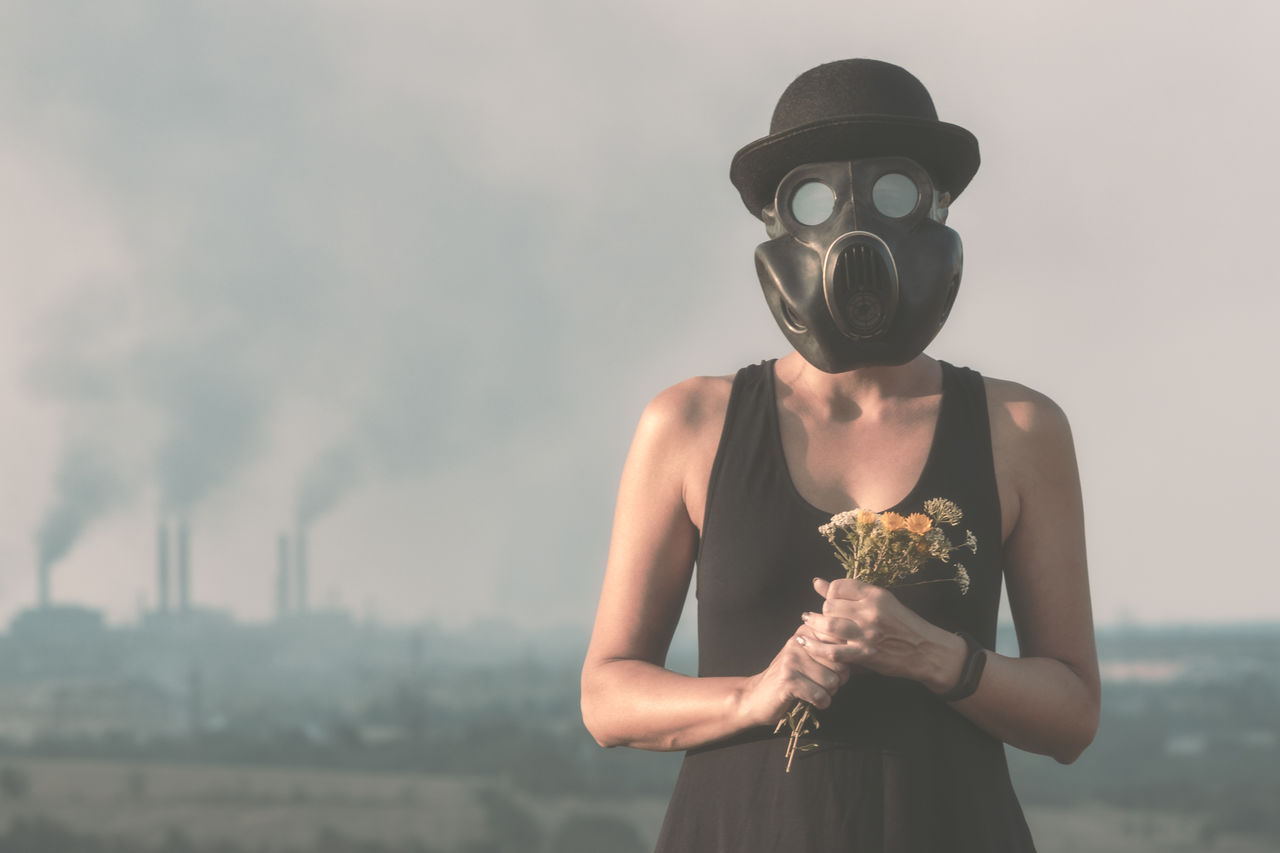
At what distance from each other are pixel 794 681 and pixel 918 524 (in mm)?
349

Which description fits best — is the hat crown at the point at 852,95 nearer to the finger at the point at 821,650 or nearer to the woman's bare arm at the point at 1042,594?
the woman's bare arm at the point at 1042,594

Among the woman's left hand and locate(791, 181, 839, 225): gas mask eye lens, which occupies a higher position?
locate(791, 181, 839, 225): gas mask eye lens

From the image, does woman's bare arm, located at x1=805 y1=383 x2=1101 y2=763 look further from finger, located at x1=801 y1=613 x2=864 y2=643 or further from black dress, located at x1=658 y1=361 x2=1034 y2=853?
finger, located at x1=801 y1=613 x2=864 y2=643

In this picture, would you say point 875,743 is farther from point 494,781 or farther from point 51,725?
point 494,781

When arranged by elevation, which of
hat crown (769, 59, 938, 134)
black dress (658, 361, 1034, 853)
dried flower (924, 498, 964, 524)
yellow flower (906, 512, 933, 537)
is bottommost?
black dress (658, 361, 1034, 853)

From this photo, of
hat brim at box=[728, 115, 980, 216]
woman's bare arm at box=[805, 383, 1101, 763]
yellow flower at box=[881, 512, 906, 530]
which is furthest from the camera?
hat brim at box=[728, 115, 980, 216]

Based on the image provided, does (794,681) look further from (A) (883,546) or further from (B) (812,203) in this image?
(B) (812,203)

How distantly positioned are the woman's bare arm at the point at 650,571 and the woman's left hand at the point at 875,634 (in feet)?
1.06

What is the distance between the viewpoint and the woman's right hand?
93.8 inches

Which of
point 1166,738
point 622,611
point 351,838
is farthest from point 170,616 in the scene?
point 622,611

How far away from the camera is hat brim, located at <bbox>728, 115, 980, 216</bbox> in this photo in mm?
2707

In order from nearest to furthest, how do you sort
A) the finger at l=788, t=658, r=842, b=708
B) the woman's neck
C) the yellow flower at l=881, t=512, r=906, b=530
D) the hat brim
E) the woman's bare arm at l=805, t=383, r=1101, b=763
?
1. the finger at l=788, t=658, r=842, b=708
2. the yellow flower at l=881, t=512, r=906, b=530
3. the woman's bare arm at l=805, t=383, r=1101, b=763
4. the hat brim
5. the woman's neck

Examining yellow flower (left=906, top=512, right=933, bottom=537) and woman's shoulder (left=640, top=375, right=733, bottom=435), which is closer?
yellow flower (left=906, top=512, right=933, bottom=537)

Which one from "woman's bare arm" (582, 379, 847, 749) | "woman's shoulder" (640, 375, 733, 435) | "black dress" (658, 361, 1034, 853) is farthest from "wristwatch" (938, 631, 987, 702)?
"woman's shoulder" (640, 375, 733, 435)
